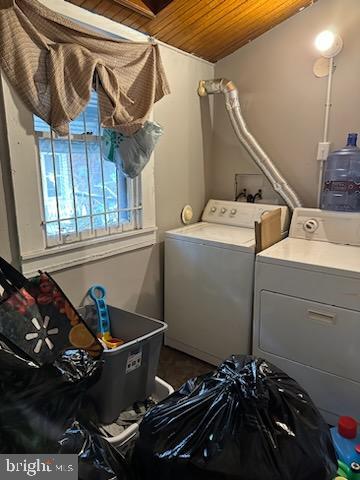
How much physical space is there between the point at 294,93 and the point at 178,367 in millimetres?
1926

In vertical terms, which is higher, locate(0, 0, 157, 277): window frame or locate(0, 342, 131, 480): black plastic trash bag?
locate(0, 0, 157, 277): window frame

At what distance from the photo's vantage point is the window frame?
1409 millimetres

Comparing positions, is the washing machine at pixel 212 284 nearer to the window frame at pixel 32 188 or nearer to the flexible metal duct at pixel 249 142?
the flexible metal duct at pixel 249 142

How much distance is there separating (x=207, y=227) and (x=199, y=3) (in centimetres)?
130

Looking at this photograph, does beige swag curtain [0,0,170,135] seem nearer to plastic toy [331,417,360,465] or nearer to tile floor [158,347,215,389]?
tile floor [158,347,215,389]

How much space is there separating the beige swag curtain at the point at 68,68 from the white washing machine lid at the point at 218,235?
74cm

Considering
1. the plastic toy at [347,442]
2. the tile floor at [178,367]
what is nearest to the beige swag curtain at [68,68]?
the tile floor at [178,367]

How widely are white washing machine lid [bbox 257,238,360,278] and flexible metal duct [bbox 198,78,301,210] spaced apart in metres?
0.38

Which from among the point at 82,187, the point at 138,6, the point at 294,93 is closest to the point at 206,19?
the point at 138,6

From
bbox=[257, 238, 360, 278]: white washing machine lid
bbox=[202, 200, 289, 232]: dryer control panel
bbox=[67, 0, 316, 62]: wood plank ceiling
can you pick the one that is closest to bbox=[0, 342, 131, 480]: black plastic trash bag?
bbox=[257, 238, 360, 278]: white washing machine lid

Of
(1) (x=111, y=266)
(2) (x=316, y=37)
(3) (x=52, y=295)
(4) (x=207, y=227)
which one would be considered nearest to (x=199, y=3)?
(2) (x=316, y=37)

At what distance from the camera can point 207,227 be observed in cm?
239

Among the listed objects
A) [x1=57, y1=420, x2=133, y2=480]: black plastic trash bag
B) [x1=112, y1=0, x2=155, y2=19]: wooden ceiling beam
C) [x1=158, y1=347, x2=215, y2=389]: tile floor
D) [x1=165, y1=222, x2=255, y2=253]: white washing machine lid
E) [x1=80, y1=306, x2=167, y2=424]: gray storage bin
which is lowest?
[x1=158, y1=347, x2=215, y2=389]: tile floor

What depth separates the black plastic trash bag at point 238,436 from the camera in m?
0.76
